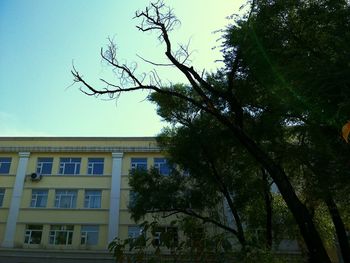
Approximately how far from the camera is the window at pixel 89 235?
29.5m

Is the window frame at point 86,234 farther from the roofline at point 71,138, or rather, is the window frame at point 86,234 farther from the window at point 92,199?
the roofline at point 71,138

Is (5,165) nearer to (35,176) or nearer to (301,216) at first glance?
(35,176)

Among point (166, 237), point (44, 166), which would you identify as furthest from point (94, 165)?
point (166, 237)

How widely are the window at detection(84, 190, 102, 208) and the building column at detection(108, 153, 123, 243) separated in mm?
997

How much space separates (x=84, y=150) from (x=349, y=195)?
22993 mm

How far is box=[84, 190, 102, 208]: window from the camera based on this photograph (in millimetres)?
30772

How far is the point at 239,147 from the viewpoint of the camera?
15930 mm

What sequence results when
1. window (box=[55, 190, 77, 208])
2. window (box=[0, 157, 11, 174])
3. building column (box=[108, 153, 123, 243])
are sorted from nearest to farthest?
building column (box=[108, 153, 123, 243]), window (box=[55, 190, 77, 208]), window (box=[0, 157, 11, 174])

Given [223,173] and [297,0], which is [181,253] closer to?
[297,0]

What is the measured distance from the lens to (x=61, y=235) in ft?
98.6

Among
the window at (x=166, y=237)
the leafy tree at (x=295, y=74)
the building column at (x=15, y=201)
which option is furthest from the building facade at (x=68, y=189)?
the window at (x=166, y=237)

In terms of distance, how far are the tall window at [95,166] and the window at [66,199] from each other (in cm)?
186

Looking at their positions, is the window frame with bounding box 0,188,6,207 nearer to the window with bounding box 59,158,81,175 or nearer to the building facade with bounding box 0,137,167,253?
the building facade with bounding box 0,137,167,253

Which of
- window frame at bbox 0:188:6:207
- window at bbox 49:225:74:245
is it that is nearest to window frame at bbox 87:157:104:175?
window at bbox 49:225:74:245
